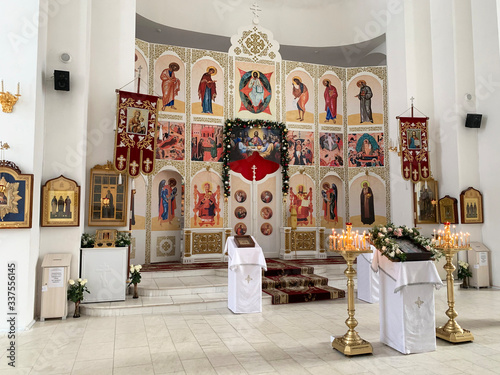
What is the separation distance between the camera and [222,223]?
12938 millimetres

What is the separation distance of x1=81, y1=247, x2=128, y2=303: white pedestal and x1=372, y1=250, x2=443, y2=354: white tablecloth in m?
5.26

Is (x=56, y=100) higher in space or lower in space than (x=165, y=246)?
higher

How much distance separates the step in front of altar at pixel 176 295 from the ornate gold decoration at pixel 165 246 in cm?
221

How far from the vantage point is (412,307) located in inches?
211

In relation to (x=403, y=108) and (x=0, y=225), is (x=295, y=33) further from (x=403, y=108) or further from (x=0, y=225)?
(x=0, y=225)

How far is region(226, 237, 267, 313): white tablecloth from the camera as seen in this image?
760 cm

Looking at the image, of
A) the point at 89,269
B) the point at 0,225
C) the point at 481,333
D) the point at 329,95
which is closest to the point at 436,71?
the point at 329,95

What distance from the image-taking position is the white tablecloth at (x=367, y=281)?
8.50 m

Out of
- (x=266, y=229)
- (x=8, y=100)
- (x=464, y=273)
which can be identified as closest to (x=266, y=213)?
(x=266, y=229)

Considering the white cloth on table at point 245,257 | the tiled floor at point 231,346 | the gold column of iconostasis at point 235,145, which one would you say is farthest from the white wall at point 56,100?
the white cloth on table at point 245,257

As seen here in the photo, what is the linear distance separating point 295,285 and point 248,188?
15.5 ft

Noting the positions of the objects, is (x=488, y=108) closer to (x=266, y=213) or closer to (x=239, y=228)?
(x=266, y=213)

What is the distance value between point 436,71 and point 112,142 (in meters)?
9.25

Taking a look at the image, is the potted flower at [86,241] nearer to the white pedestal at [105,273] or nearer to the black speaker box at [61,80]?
the white pedestal at [105,273]
